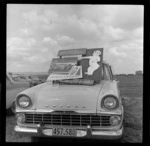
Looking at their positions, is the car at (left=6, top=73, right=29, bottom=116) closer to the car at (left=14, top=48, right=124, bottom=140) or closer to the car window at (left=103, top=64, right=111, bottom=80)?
the car at (left=14, top=48, right=124, bottom=140)

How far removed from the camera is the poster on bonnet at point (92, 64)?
361 centimetres

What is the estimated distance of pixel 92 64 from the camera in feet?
11.9

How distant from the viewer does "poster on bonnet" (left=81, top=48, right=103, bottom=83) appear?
11.8 feet

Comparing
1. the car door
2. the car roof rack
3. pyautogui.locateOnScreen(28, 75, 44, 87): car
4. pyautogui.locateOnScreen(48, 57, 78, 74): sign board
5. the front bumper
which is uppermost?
the car roof rack

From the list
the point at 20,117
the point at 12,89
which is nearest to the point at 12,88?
the point at 12,89

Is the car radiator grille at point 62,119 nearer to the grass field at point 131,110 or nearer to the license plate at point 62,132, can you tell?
the license plate at point 62,132

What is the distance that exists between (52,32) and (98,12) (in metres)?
0.78

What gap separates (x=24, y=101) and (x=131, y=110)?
1.67m

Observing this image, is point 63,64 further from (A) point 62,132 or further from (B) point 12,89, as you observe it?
(A) point 62,132

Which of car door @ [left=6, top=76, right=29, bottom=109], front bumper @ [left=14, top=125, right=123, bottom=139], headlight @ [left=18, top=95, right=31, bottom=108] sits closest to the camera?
front bumper @ [left=14, top=125, right=123, bottom=139]

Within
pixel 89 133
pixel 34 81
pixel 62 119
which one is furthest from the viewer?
pixel 34 81

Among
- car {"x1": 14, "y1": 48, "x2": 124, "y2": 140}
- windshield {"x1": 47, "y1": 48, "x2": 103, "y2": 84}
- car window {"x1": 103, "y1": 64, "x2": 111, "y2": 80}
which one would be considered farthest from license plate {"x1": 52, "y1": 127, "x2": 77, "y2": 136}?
car window {"x1": 103, "y1": 64, "x2": 111, "y2": 80}

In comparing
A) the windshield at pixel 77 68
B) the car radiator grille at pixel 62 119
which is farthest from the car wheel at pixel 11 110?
the windshield at pixel 77 68

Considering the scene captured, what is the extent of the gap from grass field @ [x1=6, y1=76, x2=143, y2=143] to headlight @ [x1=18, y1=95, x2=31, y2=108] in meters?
0.42
